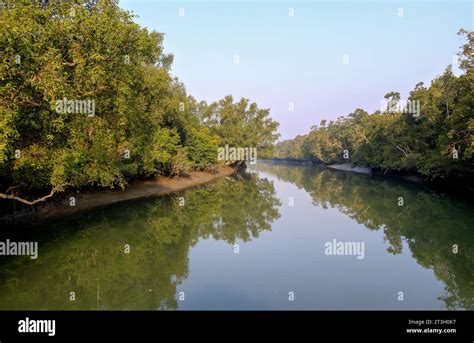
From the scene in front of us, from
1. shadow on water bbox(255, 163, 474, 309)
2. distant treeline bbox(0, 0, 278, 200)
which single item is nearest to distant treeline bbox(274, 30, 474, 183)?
shadow on water bbox(255, 163, 474, 309)

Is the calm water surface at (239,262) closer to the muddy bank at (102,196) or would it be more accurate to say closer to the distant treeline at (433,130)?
the muddy bank at (102,196)

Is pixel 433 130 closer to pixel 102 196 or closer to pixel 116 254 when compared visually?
pixel 102 196

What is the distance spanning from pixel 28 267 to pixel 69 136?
5330 mm

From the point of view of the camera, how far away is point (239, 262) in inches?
596

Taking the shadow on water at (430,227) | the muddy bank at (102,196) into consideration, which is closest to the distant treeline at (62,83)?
the muddy bank at (102,196)

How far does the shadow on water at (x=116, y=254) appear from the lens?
36.5 ft

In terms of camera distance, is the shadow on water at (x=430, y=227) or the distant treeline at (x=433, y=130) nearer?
the shadow on water at (x=430, y=227)

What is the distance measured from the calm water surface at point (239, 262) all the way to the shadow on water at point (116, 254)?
0.05 meters

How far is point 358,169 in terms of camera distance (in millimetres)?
92438

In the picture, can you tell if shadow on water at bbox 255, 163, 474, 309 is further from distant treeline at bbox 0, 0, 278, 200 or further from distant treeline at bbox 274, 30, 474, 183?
distant treeline at bbox 0, 0, 278, 200

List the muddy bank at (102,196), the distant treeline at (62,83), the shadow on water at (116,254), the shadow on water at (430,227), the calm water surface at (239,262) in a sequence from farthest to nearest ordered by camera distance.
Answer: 1. the muddy bank at (102,196)
2. the shadow on water at (430,227)
3. the distant treeline at (62,83)
4. the shadow on water at (116,254)
5. the calm water surface at (239,262)

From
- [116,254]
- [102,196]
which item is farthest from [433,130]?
[116,254]

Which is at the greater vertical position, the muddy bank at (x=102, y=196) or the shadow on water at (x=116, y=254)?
the muddy bank at (x=102, y=196)
